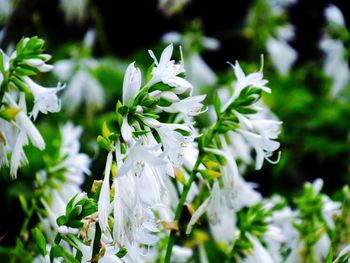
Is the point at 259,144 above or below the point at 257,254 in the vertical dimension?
above

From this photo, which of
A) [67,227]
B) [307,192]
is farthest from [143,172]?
[307,192]

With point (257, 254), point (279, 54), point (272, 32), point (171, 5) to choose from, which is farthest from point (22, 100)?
point (272, 32)

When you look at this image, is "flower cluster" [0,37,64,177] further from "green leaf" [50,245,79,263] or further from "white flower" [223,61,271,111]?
"white flower" [223,61,271,111]

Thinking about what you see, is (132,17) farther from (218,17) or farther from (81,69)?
(81,69)

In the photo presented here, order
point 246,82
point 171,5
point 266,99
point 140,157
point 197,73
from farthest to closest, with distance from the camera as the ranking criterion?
point 171,5 < point 197,73 < point 266,99 < point 246,82 < point 140,157

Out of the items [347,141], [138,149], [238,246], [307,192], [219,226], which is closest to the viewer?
[138,149]

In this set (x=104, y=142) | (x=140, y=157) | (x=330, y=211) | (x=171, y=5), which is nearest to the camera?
(x=140, y=157)

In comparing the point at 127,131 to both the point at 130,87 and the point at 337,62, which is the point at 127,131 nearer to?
the point at 130,87

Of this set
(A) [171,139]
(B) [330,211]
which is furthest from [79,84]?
(A) [171,139]

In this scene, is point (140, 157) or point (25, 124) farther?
point (25, 124)

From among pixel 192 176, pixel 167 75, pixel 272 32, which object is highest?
pixel 167 75

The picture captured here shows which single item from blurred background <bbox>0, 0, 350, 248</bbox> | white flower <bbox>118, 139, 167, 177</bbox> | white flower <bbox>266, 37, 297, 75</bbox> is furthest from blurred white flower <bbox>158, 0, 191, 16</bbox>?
white flower <bbox>118, 139, 167, 177</bbox>
